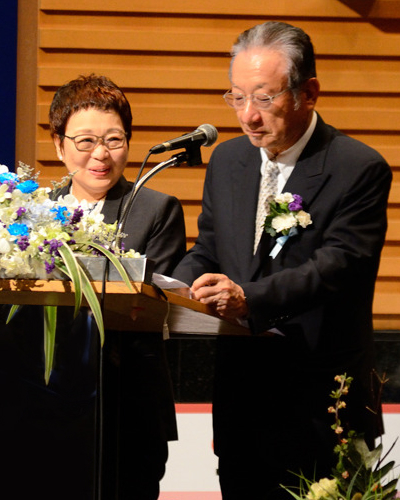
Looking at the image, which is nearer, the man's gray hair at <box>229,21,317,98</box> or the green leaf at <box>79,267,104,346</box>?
the green leaf at <box>79,267,104,346</box>

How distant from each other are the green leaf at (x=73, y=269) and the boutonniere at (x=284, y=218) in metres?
0.94

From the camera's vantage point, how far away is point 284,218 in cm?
254

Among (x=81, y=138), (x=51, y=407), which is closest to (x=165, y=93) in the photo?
(x=81, y=138)

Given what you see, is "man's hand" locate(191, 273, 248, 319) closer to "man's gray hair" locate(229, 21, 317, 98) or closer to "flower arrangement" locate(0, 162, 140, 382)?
"flower arrangement" locate(0, 162, 140, 382)

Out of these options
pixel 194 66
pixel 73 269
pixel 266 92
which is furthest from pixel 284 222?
pixel 194 66

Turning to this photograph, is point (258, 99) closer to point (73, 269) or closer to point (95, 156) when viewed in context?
point (95, 156)

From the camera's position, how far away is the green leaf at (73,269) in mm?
1641

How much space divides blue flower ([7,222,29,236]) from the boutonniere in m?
0.95

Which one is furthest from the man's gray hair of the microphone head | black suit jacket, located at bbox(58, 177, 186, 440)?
black suit jacket, located at bbox(58, 177, 186, 440)

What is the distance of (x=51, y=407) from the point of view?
1931mm

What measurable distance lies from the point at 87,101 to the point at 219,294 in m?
1.09

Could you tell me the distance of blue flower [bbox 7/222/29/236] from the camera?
181cm

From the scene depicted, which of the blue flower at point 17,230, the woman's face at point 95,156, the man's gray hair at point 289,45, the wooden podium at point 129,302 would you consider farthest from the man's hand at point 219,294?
the woman's face at point 95,156

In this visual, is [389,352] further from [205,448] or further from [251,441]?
[251,441]
